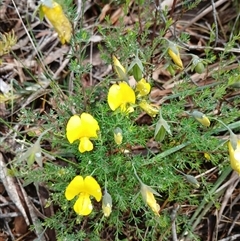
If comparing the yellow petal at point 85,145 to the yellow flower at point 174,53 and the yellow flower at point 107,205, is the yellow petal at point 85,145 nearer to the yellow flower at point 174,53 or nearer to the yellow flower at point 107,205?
the yellow flower at point 107,205

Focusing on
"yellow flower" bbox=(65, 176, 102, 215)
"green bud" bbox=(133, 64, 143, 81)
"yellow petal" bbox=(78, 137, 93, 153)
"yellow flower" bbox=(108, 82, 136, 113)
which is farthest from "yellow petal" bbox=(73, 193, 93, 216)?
"green bud" bbox=(133, 64, 143, 81)

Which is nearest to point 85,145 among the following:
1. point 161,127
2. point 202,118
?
point 161,127

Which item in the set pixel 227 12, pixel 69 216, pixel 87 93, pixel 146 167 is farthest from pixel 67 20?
pixel 227 12

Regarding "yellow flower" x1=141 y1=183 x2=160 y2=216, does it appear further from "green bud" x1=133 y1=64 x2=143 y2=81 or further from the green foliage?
"green bud" x1=133 y1=64 x2=143 y2=81

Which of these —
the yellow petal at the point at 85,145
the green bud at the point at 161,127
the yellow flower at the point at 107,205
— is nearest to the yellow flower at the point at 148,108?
the green bud at the point at 161,127

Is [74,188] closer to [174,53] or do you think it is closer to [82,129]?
[82,129]

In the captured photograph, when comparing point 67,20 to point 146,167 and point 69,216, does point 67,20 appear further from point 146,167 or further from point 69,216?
point 69,216
